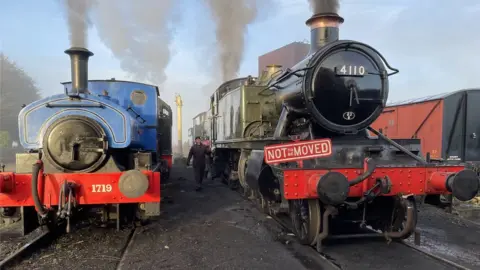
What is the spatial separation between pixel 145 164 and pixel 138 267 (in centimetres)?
156

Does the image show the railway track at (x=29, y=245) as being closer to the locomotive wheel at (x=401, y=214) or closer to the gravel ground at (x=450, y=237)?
the locomotive wheel at (x=401, y=214)

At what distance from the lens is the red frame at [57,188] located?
14.8 feet

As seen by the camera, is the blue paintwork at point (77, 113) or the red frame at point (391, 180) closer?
the red frame at point (391, 180)

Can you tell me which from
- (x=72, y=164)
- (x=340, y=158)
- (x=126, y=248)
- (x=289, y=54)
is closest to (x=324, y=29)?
(x=340, y=158)

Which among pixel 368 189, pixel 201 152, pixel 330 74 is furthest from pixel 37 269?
pixel 201 152

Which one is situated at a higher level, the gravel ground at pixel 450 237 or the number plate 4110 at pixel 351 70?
the number plate 4110 at pixel 351 70

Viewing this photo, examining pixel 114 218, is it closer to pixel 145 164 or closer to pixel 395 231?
pixel 145 164

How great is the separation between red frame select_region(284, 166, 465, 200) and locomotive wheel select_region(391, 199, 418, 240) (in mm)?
185

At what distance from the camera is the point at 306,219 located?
4.80m

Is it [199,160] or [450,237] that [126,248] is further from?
[199,160]

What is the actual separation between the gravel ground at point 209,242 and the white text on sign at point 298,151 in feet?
3.97

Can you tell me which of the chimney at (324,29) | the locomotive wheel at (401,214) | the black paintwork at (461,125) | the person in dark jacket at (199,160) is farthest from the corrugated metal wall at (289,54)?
the locomotive wheel at (401,214)

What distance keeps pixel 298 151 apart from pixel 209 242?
1.85 meters

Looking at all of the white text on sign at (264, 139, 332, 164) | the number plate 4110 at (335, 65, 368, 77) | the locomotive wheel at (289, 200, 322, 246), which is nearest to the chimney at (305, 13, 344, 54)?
the number plate 4110 at (335, 65, 368, 77)
